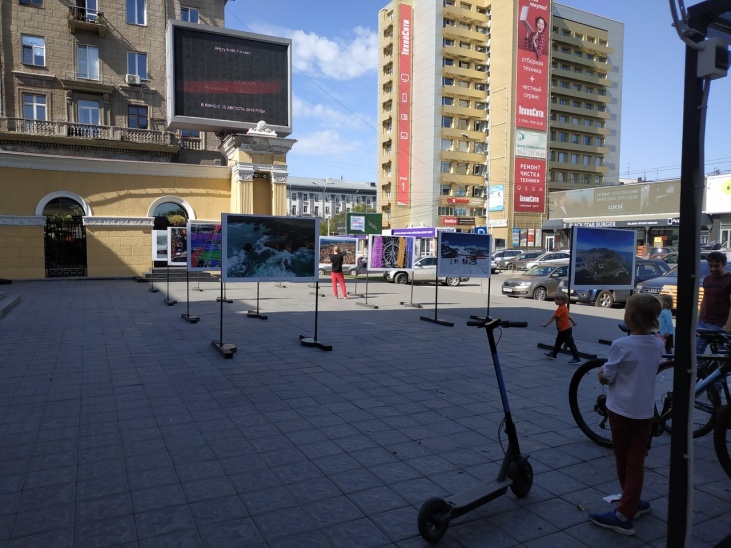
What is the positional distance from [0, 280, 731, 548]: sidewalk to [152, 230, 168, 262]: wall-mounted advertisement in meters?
8.74

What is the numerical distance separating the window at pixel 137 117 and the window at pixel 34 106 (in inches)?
178

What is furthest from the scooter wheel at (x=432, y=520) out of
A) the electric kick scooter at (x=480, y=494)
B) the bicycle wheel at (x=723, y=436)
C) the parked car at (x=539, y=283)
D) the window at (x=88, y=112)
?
the window at (x=88, y=112)

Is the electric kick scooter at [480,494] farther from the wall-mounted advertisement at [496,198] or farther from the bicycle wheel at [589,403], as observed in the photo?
the wall-mounted advertisement at [496,198]

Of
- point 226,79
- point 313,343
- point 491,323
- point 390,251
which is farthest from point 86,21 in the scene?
point 491,323

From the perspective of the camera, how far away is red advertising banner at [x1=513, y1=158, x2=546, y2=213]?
62.1 metres

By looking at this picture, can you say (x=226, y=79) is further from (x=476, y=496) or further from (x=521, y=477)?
(x=476, y=496)

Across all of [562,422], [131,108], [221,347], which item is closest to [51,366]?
[221,347]

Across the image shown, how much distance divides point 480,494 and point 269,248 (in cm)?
678

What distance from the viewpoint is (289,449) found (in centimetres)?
474

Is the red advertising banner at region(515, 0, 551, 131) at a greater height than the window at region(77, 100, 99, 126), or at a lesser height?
greater

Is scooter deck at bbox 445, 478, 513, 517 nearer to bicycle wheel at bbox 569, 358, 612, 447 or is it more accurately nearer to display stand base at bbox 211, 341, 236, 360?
bicycle wheel at bbox 569, 358, 612, 447

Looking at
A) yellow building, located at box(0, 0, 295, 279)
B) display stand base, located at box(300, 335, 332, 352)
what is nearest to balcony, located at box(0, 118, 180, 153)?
yellow building, located at box(0, 0, 295, 279)

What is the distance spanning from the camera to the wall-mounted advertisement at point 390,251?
683 inches

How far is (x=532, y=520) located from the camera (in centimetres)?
355
